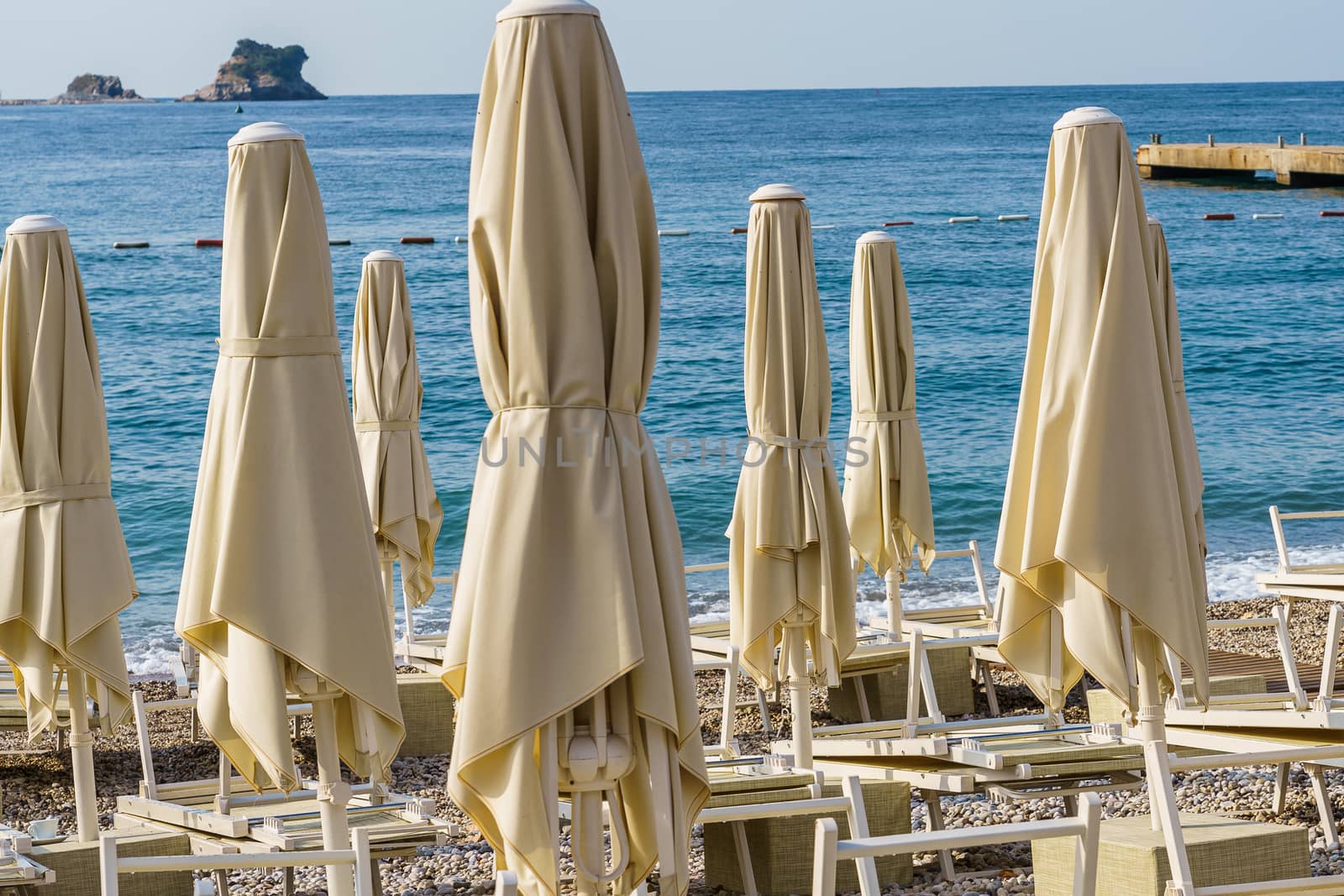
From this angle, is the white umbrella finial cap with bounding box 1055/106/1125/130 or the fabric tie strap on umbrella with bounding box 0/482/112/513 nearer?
the white umbrella finial cap with bounding box 1055/106/1125/130

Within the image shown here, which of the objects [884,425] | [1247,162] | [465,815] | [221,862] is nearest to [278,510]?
[221,862]

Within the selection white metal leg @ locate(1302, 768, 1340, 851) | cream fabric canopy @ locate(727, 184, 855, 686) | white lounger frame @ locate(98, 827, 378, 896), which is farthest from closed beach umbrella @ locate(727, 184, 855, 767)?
white lounger frame @ locate(98, 827, 378, 896)

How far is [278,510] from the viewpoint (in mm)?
4348

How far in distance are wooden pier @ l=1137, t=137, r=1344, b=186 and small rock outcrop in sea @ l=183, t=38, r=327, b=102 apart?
85719 millimetres

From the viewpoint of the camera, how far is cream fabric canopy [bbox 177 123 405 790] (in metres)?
4.30

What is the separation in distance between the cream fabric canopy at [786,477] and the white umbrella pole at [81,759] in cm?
297

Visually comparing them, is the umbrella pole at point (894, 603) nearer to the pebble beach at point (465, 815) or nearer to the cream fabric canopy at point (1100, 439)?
the pebble beach at point (465, 815)

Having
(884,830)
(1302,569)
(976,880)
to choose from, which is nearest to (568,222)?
(884,830)

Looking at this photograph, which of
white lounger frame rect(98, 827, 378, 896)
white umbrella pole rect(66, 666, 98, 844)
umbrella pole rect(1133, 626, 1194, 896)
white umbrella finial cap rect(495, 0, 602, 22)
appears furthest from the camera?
white umbrella pole rect(66, 666, 98, 844)

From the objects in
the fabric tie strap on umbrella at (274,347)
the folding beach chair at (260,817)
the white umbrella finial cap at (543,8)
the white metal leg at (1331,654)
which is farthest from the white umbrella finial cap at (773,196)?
the white metal leg at (1331,654)

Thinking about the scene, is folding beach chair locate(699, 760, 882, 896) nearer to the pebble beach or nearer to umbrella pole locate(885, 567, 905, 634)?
the pebble beach

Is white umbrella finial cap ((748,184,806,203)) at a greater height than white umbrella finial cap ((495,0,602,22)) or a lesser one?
lesser

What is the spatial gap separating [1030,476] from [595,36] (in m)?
2.25

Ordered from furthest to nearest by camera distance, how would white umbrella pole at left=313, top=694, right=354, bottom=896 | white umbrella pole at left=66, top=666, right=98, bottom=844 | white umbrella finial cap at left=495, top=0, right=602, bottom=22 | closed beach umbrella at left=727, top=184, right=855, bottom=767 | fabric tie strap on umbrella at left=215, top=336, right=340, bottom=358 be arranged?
1. closed beach umbrella at left=727, top=184, right=855, bottom=767
2. white umbrella pole at left=66, top=666, right=98, bottom=844
3. white umbrella pole at left=313, top=694, right=354, bottom=896
4. fabric tie strap on umbrella at left=215, top=336, right=340, bottom=358
5. white umbrella finial cap at left=495, top=0, right=602, bottom=22
